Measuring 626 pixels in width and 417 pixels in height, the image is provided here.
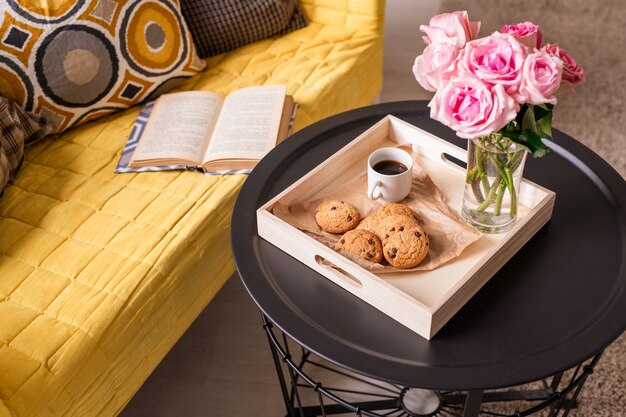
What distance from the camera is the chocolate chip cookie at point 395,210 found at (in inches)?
42.9

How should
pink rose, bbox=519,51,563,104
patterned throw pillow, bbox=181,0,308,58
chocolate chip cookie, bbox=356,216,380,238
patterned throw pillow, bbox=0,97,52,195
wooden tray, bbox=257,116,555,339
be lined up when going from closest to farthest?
1. pink rose, bbox=519,51,563,104
2. wooden tray, bbox=257,116,555,339
3. chocolate chip cookie, bbox=356,216,380,238
4. patterned throw pillow, bbox=0,97,52,195
5. patterned throw pillow, bbox=181,0,308,58

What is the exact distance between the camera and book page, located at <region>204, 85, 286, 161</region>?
1458 millimetres

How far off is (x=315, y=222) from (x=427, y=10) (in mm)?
1915

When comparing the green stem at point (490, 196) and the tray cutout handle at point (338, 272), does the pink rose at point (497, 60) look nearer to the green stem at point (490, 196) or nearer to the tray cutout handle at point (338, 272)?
the green stem at point (490, 196)

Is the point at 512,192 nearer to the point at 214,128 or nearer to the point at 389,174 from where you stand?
the point at 389,174

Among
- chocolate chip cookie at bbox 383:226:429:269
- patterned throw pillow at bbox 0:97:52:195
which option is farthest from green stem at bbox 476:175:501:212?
A: patterned throw pillow at bbox 0:97:52:195

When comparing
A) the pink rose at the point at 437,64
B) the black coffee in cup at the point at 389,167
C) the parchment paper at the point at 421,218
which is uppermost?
the pink rose at the point at 437,64

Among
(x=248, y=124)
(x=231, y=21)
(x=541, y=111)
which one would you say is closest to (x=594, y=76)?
(x=231, y=21)

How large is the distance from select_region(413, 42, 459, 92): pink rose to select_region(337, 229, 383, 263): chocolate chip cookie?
252 millimetres

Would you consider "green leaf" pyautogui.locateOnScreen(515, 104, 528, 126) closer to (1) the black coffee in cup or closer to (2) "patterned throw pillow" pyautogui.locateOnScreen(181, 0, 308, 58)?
(1) the black coffee in cup

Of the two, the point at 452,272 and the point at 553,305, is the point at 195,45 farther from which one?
the point at 553,305

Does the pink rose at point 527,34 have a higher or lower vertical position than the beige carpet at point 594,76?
higher

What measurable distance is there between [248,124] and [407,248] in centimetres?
63

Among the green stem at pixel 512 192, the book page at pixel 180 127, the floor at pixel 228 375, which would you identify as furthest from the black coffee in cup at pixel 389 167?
the floor at pixel 228 375
